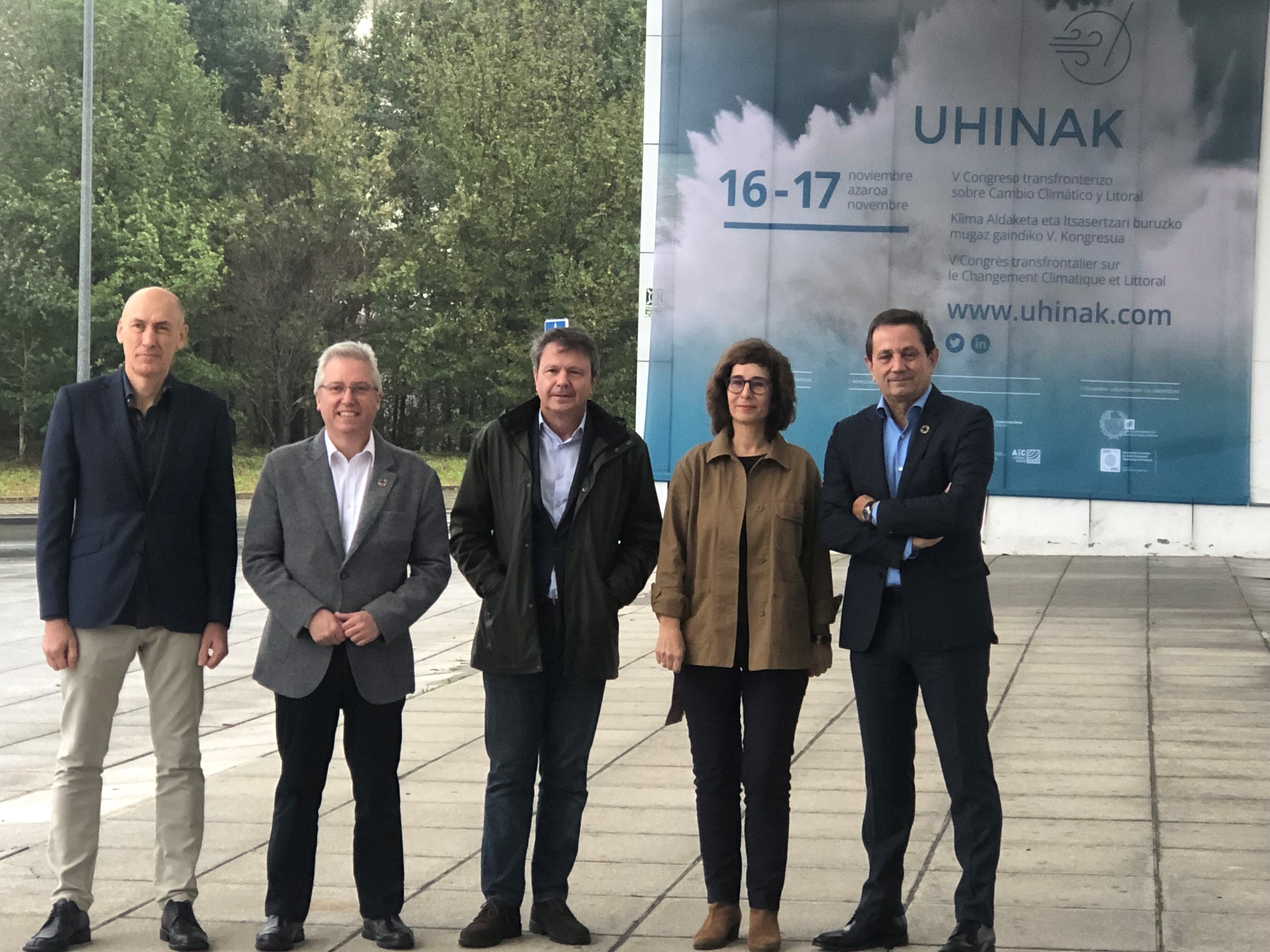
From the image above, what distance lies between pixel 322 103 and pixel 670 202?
30.2 meters

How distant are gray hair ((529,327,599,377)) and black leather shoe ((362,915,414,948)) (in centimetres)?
172

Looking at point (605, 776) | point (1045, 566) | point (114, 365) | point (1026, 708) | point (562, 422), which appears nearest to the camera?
point (562, 422)

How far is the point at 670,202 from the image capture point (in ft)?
67.0

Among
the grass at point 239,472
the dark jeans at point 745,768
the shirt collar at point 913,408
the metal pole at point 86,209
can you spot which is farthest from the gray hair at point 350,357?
the metal pole at point 86,209

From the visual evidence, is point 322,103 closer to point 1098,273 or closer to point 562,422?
point 1098,273

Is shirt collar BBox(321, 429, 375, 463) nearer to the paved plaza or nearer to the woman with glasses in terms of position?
the woman with glasses

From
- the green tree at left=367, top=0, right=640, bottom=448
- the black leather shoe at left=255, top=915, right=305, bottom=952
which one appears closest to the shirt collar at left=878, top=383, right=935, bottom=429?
the black leather shoe at left=255, top=915, right=305, bottom=952

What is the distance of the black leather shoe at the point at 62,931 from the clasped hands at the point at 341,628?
3.52 feet

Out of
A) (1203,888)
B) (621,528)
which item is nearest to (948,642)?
(621,528)

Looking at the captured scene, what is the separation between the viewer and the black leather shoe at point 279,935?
5.05m

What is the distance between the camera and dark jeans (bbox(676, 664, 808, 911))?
16.7 feet

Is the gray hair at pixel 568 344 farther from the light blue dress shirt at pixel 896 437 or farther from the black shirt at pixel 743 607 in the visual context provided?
the light blue dress shirt at pixel 896 437

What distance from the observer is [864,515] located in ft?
16.5

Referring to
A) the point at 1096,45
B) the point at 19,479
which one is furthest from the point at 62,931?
the point at 19,479
